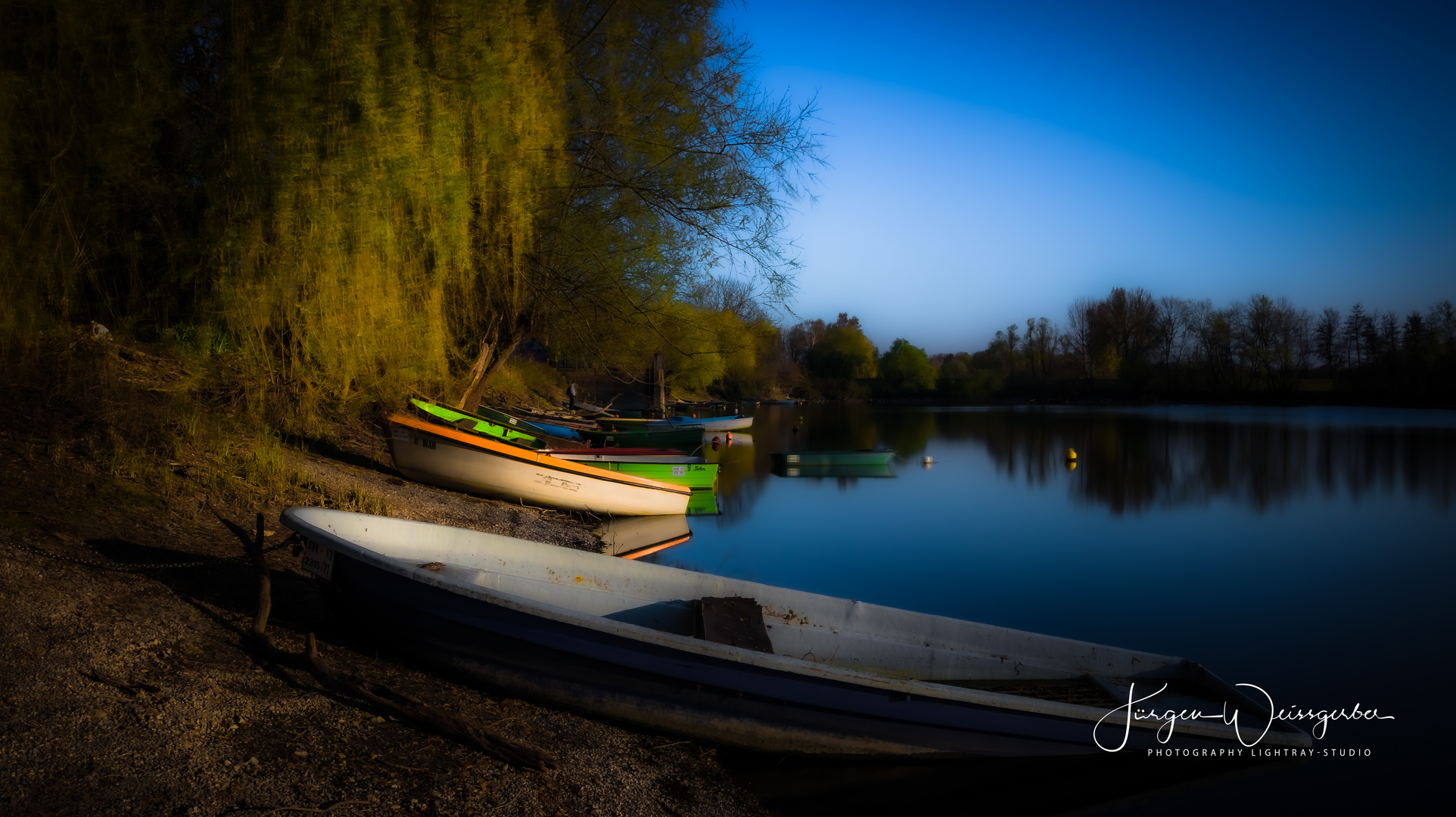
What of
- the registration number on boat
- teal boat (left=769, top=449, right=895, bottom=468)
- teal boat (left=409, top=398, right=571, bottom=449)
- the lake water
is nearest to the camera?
the registration number on boat

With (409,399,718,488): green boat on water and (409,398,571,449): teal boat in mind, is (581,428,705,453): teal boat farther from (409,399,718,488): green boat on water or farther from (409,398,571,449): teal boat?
(409,398,571,449): teal boat

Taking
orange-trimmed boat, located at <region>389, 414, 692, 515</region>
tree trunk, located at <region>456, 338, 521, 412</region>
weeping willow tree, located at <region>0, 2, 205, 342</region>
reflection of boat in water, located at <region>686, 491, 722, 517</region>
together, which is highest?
weeping willow tree, located at <region>0, 2, 205, 342</region>

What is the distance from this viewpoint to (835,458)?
21.6 metres

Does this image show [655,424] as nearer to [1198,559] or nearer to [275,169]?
[1198,559]


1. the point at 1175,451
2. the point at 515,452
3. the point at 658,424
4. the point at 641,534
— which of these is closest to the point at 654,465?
the point at 641,534

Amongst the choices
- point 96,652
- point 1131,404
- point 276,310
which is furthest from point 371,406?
point 1131,404

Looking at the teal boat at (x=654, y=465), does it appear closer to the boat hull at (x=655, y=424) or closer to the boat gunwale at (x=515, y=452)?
the boat gunwale at (x=515, y=452)

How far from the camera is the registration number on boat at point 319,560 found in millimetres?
4430

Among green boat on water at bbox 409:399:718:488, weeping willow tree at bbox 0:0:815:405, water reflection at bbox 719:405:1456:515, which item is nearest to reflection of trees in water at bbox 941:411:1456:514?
water reflection at bbox 719:405:1456:515

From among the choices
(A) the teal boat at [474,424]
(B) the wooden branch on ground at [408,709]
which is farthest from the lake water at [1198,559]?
(B) the wooden branch on ground at [408,709]

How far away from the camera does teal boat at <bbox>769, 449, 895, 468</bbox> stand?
2133cm

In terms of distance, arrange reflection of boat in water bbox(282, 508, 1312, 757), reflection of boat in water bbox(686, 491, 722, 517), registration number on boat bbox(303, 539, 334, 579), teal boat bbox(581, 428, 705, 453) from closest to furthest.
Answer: reflection of boat in water bbox(282, 508, 1312, 757), registration number on boat bbox(303, 539, 334, 579), reflection of boat in water bbox(686, 491, 722, 517), teal boat bbox(581, 428, 705, 453)

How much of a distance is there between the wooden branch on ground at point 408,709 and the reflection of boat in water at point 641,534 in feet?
18.6

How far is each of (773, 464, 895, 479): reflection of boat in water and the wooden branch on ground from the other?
56.5 ft
